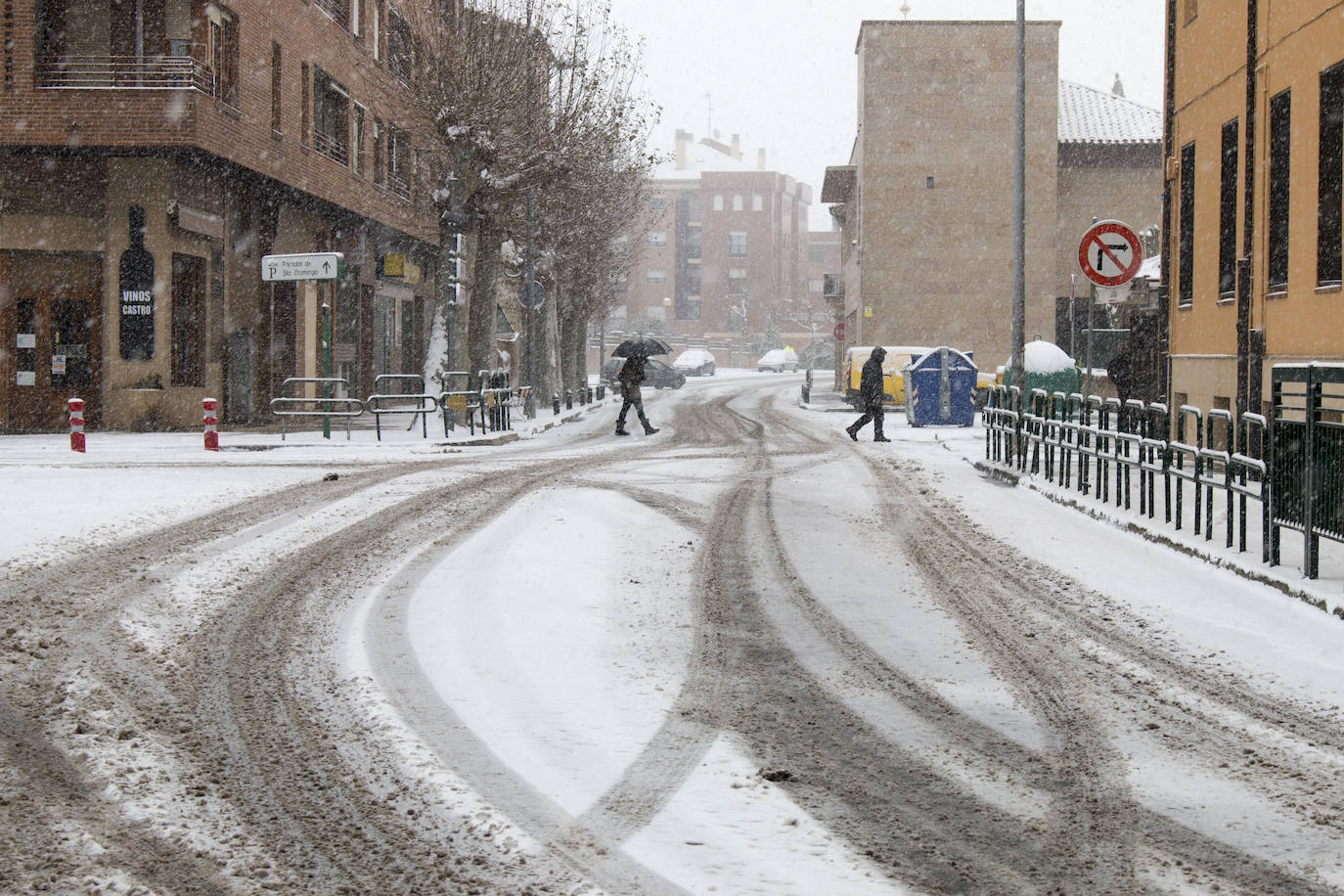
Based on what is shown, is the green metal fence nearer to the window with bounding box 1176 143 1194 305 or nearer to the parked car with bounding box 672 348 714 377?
the window with bounding box 1176 143 1194 305

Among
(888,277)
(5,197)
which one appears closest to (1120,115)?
(888,277)

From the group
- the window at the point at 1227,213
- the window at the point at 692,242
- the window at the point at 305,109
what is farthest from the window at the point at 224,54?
the window at the point at 692,242

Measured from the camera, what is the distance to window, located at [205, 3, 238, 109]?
25.7 meters

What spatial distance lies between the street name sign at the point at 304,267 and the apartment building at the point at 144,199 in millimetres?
990

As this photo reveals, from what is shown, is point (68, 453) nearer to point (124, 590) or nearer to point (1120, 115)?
point (124, 590)

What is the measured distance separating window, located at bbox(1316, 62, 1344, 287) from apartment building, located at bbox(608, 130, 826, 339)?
102869 millimetres

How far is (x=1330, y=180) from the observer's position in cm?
1481

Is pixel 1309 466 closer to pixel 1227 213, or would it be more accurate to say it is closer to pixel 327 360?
pixel 1227 213

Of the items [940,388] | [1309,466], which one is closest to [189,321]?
[940,388]

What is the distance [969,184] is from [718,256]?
68.7 m

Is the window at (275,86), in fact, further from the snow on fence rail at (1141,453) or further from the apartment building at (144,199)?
the snow on fence rail at (1141,453)

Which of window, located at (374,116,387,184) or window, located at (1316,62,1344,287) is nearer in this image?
window, located at (1316,62,1344,287)

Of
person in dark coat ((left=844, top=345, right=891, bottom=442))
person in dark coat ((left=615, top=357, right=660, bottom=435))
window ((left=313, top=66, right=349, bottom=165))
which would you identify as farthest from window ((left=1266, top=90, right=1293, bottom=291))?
window ((left=313, top=66, right=349, bottom=165))

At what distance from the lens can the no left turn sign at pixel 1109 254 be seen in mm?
15430
